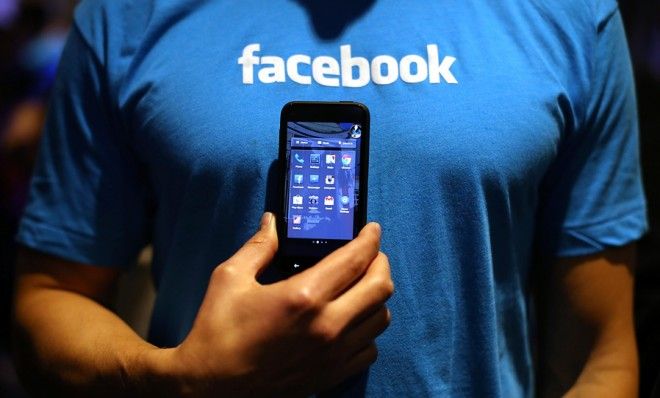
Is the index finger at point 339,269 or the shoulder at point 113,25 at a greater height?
the shoulder at point 113,25

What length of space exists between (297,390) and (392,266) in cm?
18

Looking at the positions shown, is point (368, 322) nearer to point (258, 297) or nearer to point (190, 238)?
point (258, 297)

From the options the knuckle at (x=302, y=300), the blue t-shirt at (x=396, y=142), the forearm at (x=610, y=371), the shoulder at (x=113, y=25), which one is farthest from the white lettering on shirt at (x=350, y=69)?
the forearm at (x=610, y=371)

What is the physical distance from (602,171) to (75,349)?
2.25 feet

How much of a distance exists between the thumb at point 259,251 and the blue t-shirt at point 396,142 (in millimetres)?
60

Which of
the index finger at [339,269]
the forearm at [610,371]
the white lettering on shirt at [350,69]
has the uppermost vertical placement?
the white lettering on shirt at [350,69]

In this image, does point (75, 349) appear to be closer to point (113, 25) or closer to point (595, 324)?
point (113, 25)

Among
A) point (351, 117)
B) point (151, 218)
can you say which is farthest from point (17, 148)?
point (351, 117)

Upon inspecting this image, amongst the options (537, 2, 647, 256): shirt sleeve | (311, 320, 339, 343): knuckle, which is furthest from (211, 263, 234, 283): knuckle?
(537, 2, 647, 256): shirt sleeve

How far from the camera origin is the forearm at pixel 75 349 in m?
0.93

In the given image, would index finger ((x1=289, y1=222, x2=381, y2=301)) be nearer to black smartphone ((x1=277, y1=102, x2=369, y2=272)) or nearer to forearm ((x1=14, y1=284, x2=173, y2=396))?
black smartphone ((x1=277, y1=102, x2=369, y2=272))

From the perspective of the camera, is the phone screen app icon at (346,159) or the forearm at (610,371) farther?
the forearm at (610,371)

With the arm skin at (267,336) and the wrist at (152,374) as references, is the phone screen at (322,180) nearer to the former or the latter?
the arm skin at (267,336)

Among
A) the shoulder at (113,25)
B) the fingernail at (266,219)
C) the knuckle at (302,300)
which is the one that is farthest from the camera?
the shoulder at (113,25)
